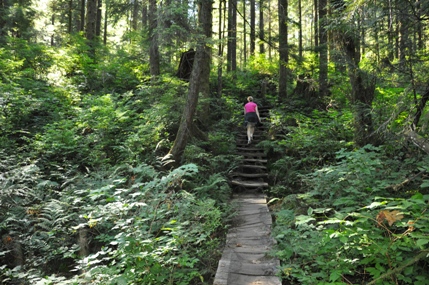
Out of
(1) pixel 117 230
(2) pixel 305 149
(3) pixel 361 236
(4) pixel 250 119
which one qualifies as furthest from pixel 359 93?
(1) pixel 117 230

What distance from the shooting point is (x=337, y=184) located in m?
5.74

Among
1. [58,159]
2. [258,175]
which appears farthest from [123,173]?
[258,175]

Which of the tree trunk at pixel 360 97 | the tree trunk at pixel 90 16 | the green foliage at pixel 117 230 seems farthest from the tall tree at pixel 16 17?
the tree trunk at pixel 360 97

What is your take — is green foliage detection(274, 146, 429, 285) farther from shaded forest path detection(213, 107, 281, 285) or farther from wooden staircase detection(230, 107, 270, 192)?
wooden staircase detection(230, 107, 270, 192)

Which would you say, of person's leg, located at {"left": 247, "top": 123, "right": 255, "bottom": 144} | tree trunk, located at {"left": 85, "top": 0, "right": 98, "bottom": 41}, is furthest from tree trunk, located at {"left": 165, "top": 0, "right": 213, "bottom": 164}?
tree trunk, located at {"left": 85, "top": 0, "right": 98, "bottom": 41}

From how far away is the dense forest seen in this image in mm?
4059

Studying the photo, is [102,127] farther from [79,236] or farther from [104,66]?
[104,66]

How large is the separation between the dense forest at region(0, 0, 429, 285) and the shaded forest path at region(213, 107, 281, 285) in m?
0.28

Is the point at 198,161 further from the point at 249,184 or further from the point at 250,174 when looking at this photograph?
the point at 250,174

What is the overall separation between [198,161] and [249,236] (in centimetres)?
350

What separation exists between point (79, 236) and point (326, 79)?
41.3ft

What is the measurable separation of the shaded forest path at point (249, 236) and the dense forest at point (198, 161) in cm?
28

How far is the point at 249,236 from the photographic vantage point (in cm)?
580

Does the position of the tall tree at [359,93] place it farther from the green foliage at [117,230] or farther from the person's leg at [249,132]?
the person's leg at [249,132]
